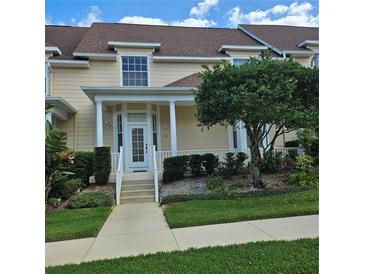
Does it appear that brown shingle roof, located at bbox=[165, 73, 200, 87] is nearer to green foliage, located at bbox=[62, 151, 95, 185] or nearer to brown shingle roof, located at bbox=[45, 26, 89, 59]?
A: green foliage, located at bbox=[62, 151, 95, 185]

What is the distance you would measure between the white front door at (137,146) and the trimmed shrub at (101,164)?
7.09 ft

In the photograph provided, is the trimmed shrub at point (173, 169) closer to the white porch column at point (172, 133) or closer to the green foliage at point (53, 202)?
the white porch column at point (172, 133)

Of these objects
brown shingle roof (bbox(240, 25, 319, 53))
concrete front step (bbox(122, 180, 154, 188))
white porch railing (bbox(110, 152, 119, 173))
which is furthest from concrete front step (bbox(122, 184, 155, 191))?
brown shingle roof (bbox(240, 25, 319, 53))

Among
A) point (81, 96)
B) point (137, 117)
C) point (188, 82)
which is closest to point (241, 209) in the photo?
point (188, 82)

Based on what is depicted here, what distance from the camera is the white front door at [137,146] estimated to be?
1312 centimetres

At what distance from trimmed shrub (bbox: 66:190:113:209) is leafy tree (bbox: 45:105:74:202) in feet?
2.91

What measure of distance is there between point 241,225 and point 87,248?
9.68 feet

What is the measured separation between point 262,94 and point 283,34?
38.0 feet

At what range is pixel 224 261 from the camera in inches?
155

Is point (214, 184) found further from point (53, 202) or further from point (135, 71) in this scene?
point (135, 71)

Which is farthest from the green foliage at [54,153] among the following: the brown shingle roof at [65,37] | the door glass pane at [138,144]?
the brown shingle roof at [65,37]

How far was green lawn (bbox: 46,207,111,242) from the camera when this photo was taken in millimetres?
5715
